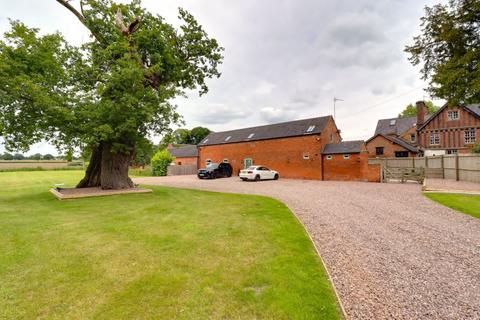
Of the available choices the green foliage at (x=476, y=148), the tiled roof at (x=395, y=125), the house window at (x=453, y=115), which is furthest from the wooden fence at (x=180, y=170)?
the house window at (x=453, y=115)

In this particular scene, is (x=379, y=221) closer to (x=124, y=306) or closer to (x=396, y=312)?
(x=396, y=312)

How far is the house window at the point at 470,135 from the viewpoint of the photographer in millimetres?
26547

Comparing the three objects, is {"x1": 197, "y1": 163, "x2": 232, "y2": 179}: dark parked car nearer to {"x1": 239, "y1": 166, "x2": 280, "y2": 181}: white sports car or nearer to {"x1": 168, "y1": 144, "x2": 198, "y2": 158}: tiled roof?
{"x1": 239, "y1": 166, "x2": 280, "y2": 181}: white sports car

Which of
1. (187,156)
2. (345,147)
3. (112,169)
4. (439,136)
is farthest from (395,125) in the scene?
(112,169)

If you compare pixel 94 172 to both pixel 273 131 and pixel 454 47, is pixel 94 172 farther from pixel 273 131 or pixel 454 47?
pixel 454 47

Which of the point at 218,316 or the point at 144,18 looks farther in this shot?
the point at 144,18

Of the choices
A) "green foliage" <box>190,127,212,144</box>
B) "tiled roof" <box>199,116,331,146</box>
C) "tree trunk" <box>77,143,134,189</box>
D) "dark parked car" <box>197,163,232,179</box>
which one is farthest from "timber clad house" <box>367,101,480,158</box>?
"green foliage" <box>190,127,212,144</box>

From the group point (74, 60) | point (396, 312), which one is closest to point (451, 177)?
point (396, 312)

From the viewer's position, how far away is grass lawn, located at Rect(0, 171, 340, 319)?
2.62 metres

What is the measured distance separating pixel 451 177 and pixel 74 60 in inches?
1081

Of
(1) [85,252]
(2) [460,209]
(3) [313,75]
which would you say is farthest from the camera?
(3) [313,75]

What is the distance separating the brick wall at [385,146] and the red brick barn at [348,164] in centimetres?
1168

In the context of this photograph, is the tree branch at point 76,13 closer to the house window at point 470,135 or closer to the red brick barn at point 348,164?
the red brick barn at point 348,164

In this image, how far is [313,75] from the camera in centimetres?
1669
